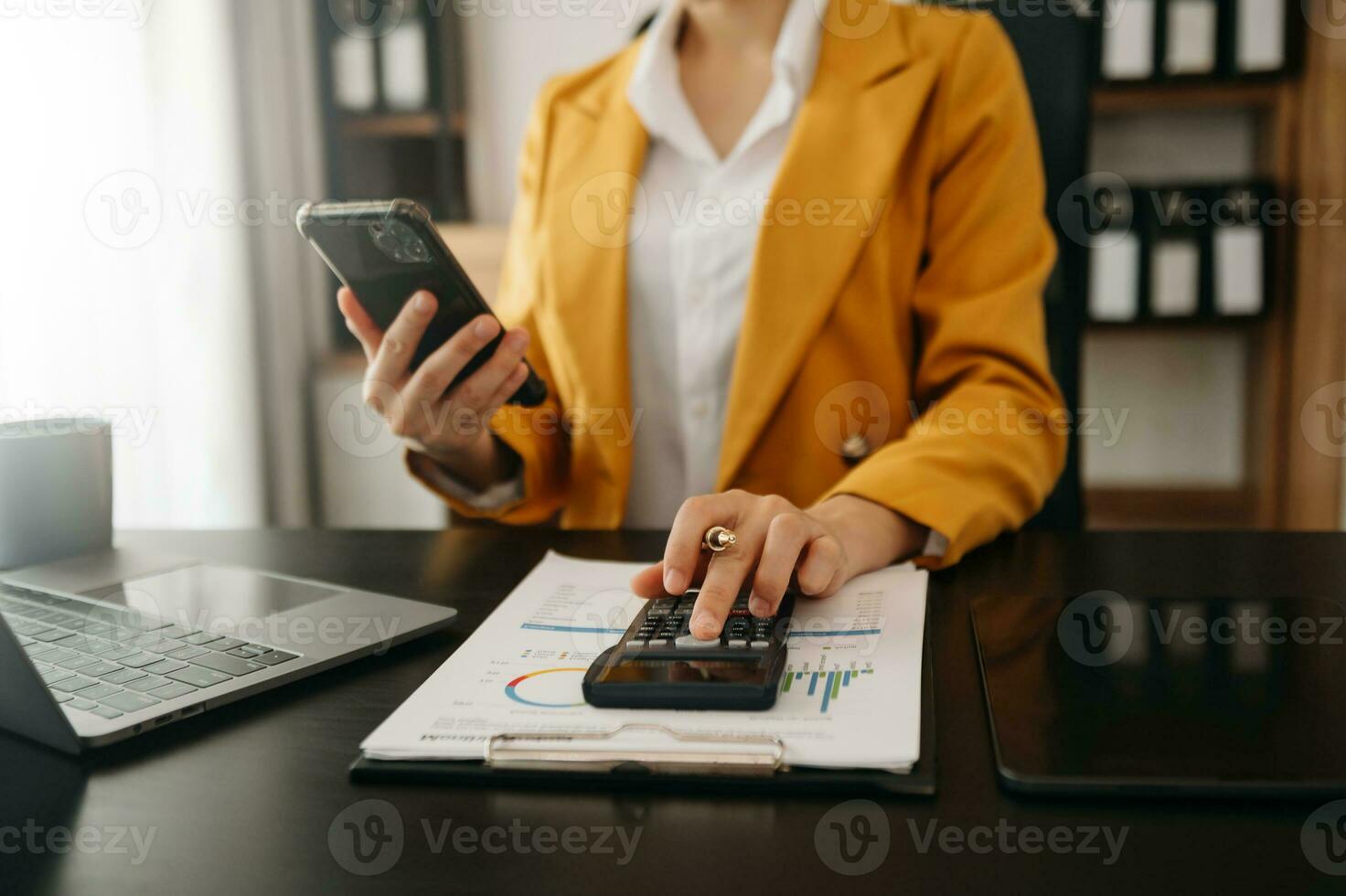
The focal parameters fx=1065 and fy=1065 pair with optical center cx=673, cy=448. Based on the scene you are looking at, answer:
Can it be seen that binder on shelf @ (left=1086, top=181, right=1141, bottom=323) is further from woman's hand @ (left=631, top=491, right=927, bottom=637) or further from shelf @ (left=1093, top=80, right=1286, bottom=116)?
woman's hand @ (left=631, top=491, right=927, bottom=637)

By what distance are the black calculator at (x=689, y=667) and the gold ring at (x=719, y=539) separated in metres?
0.05

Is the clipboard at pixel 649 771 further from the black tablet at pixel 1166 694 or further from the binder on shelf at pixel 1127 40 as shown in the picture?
the binder on shelf at pixel 1127 40

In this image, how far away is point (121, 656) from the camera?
0.54 m

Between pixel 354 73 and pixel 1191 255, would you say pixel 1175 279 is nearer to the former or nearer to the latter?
pixel 1191 255

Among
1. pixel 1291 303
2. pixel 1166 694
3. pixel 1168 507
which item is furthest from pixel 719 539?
pixel 1168 507

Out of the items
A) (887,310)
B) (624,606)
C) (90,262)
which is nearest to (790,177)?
(887,310)

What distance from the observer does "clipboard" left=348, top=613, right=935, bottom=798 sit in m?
0.40

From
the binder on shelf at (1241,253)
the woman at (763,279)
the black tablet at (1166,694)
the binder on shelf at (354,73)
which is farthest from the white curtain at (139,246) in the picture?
the binder on shelf at (1241,253)

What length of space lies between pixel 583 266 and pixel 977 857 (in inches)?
33.3

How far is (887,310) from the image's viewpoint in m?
1.05

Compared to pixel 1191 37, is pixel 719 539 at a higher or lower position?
lower

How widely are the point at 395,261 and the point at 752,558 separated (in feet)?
1.16

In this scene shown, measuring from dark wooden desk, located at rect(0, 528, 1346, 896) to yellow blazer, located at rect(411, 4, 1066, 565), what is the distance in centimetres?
50

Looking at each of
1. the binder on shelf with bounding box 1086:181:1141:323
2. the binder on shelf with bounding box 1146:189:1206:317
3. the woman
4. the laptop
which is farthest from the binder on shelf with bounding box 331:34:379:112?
the laptop
